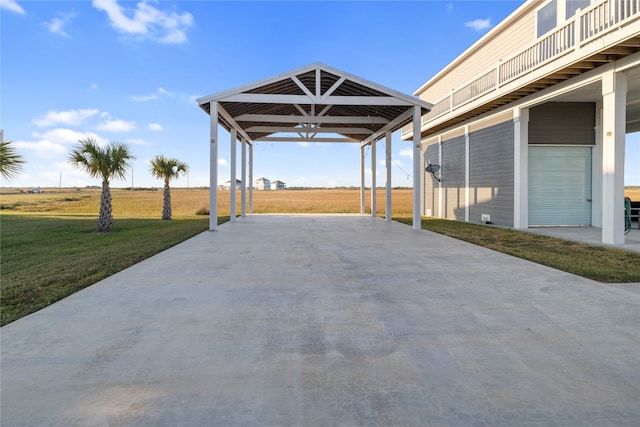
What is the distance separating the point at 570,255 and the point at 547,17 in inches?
317

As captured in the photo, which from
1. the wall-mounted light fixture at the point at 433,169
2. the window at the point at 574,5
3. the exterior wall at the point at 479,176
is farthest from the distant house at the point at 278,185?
the window at the point at 574,5

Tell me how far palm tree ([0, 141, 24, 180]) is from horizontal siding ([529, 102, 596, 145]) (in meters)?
13.4

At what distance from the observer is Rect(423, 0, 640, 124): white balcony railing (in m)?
7.15

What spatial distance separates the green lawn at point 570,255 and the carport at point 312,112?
121 inches

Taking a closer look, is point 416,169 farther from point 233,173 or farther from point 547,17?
point 233,173

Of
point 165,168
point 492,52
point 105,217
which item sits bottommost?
point 105,217

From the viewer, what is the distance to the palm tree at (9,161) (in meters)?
7.07

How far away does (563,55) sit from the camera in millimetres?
8539

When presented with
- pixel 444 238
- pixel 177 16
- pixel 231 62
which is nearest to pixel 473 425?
pixel 444 238

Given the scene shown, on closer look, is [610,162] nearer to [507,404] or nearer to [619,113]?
[619,113]

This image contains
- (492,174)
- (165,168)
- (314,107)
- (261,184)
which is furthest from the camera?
(261,184)

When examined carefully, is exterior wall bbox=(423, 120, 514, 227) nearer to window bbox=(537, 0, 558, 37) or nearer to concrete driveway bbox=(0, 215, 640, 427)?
window bbox=(537, 0, 558, 37)

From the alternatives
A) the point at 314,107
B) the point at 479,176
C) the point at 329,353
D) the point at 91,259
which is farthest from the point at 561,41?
the point at 91,259

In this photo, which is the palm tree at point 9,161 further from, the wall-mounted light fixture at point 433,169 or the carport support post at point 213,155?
the wall-mounted light fixture at point 433,169
